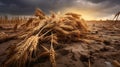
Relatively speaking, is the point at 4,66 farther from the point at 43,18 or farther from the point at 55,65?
the point at 43,18

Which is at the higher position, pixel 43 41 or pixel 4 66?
pixel 43 41

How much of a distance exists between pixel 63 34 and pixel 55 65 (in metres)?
1.33

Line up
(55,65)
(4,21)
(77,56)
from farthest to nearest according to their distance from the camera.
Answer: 1. (4,21)
2. (77,56)
3. (55,65)

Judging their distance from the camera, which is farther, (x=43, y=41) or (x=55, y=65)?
(x=43, y=41)

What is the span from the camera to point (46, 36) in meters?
4.53

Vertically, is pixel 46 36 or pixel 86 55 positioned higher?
pixel 46 36

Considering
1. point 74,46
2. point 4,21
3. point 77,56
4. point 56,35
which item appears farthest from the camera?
point 4,21

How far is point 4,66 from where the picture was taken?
3.46 meters

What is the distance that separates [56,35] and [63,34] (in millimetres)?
174

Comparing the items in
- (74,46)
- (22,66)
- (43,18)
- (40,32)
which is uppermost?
(43,18)

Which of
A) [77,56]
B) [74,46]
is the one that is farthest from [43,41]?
[77,56]

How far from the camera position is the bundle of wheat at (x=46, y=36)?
347cm

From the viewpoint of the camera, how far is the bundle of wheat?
11.4 ft

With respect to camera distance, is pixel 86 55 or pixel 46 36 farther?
pixel 46 36
